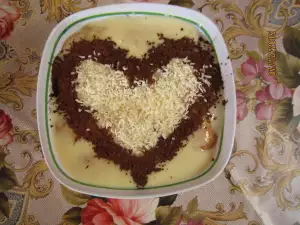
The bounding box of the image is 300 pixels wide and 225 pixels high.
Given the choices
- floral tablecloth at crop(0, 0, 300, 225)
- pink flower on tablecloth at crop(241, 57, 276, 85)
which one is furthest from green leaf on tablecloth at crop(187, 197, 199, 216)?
pink flower on tablecloth at crop(241, 57, 276, 85)

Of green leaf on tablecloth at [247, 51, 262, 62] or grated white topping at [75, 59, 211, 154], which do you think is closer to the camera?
grated white topping at [75, 59, 211, 154]

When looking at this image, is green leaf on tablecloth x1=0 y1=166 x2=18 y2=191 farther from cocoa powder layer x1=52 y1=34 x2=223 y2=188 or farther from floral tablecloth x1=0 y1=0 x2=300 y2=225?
cocoa powder layer x1=52 y1=34 x2=223 y2=188

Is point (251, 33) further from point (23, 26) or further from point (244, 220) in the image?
point (23, 26)

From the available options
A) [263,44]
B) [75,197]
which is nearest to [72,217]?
[75,197]

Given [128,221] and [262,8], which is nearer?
[128,221]

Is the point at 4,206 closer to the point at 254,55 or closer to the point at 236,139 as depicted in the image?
the point at 236,139

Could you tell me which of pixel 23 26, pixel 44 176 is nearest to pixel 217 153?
pixel 44 176
